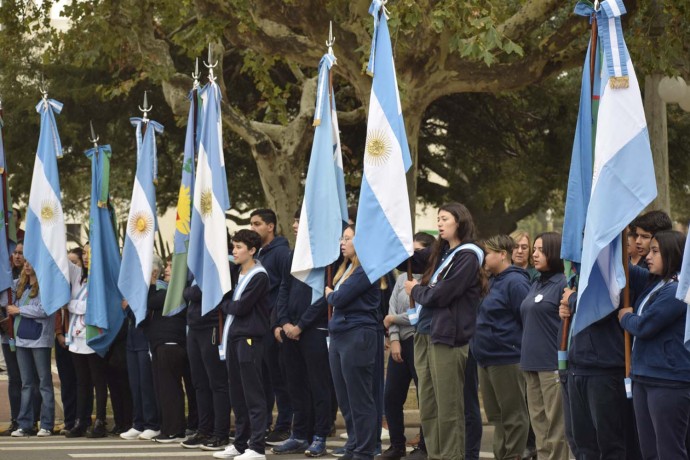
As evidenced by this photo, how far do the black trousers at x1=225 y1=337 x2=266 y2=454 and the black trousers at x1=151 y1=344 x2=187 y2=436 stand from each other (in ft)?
4.15

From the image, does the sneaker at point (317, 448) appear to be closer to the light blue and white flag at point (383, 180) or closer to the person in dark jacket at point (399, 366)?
the person in dark jacket at point (399, 366)

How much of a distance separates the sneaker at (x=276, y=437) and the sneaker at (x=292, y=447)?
50 cm

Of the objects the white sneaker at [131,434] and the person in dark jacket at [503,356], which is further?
the white sneaker at [131,434]

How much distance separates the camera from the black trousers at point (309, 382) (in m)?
9.88

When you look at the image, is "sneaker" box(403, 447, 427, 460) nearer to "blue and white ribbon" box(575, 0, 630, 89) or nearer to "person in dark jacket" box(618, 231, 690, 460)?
"person in dark jacket" box(618, 231, 690, 460)

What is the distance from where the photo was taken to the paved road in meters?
9.77

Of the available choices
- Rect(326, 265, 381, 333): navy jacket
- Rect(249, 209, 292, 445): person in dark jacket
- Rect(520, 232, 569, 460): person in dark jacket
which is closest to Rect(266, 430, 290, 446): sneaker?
Rect(249, 209, 292, 445): person in dark jacket

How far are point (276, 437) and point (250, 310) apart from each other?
5.65ft

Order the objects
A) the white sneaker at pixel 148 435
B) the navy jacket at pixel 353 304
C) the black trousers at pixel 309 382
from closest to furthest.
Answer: the navy jacket at pixel 353 304, the black trousers at pixel 309 382, the white sneaker at pixel 148 435

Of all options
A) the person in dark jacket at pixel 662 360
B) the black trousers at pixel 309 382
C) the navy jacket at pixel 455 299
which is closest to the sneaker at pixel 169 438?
the black trousers at pixel 309 382

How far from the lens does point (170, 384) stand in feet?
35.5

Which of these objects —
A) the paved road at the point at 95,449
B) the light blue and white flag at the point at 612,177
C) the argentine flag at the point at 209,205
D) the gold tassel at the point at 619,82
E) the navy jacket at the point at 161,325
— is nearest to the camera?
the light blue and white flag at the point at 612,177

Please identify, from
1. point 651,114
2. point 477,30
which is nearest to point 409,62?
point 477,30

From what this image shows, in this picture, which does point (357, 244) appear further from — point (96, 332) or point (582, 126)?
point (96, 332)
